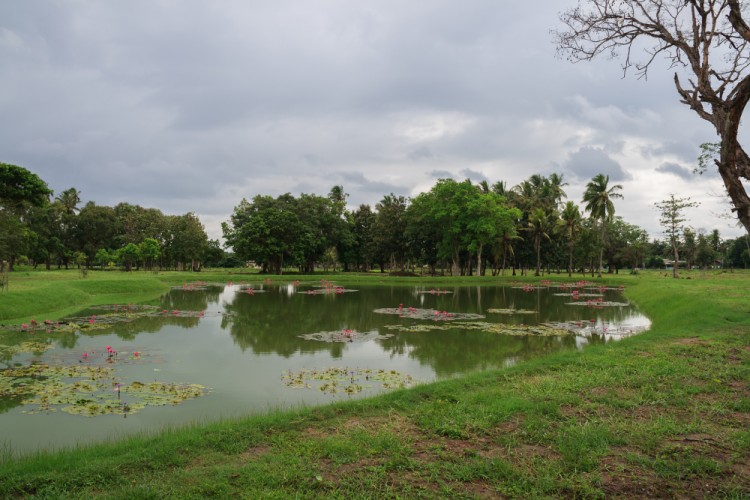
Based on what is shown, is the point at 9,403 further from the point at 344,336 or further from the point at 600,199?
the point at 600,199

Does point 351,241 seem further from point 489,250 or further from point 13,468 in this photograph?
point 13,468

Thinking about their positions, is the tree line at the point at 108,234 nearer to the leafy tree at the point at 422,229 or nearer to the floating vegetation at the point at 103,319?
the leafy tree at the point at 422,229

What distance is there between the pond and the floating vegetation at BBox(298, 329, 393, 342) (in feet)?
0.26

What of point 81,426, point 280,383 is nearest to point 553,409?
point 280,383

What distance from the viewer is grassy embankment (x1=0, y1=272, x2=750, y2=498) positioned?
511cm

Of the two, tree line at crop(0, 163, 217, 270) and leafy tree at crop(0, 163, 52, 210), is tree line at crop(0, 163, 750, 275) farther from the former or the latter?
leafy tree at crop(0, 163, 52, 210)

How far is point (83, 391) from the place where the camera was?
10.2 metres

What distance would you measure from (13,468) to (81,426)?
8.84ft

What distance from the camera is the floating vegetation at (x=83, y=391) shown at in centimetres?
923

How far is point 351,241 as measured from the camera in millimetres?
75562

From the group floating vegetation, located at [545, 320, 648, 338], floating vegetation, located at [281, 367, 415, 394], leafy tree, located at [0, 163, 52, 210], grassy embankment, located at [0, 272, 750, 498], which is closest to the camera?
grassy embankment, located at [0, 272, 750, 498]

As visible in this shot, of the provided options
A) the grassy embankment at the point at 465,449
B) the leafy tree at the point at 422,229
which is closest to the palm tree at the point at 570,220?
the leafy tree at the point at 422,229

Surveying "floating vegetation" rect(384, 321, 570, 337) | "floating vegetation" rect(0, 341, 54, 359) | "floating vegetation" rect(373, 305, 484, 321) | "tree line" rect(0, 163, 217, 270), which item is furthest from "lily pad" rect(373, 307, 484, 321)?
"tree line" rect(0, 163, 217, 270)

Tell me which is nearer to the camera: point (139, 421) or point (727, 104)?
point (727, 104)
